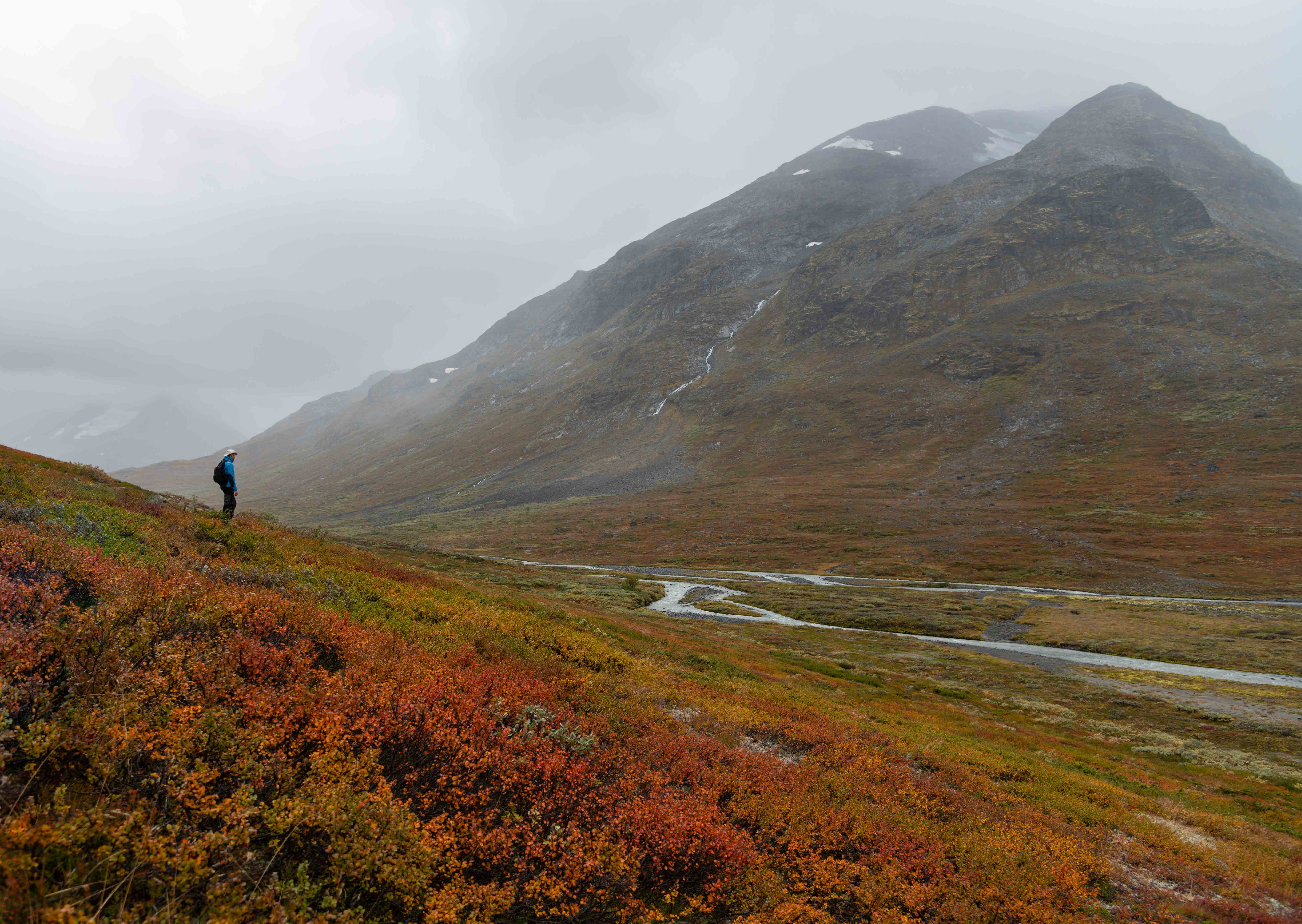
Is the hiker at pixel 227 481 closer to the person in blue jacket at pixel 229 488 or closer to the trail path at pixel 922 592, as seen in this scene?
the person in blue jacket at pixel 229 488

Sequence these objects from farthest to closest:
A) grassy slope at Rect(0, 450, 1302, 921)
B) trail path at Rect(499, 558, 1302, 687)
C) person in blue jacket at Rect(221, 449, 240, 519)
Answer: trail path at Rect(499, 558, 1302, 687) < person in blue jacket at Rect(221, 449, 240, 519) < grassy slope at Rect(0, 450, 1302, 921)

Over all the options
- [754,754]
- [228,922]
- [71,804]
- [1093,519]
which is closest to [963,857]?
[754,754]

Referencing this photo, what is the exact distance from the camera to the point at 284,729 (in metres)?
5.96

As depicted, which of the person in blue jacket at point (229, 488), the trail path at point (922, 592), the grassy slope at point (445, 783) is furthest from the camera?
the trail path at point (922, 592)

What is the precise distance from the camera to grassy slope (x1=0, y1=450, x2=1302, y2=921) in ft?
15.3

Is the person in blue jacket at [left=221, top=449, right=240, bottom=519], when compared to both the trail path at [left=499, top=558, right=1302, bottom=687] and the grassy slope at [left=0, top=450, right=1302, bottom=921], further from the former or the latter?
the trail path at [left=499, top=558, right=1302, bottom=687]

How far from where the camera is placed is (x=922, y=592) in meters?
76.9

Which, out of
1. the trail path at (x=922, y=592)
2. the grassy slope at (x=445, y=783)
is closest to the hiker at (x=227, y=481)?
the grassy slope at (x=445, y=783)

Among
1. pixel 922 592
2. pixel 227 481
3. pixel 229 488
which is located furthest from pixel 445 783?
pixel 922 592

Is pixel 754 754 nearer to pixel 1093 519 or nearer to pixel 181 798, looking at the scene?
pixel 181 798

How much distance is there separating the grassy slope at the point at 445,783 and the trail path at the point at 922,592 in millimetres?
34115

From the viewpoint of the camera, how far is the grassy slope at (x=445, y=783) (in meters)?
4.67

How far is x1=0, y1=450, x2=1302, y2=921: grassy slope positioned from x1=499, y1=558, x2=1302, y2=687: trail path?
112ft

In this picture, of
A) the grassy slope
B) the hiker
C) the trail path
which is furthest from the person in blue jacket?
the trail path
